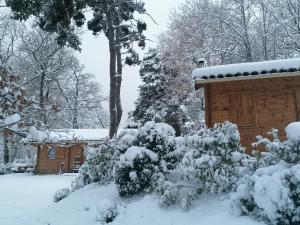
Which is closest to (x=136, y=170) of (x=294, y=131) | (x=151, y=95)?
(x=294, y=131)

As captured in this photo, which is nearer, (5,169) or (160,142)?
(160,142)

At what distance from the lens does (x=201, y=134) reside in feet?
31.4

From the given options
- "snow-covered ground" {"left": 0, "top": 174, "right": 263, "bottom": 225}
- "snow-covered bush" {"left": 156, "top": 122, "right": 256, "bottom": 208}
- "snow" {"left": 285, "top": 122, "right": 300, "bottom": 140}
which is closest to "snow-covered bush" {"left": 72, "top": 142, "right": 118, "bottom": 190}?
"snow-covered ground" {"left": 0, "top": 174, "right": 263, "bottom": 225}

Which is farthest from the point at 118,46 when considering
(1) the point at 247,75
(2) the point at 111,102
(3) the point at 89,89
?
(3) the point at 89,89

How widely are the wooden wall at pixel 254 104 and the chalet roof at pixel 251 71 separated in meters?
0.92

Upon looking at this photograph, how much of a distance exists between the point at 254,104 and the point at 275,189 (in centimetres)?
615

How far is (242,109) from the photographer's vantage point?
1273 centimetres

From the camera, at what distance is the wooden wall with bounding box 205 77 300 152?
1230 cm

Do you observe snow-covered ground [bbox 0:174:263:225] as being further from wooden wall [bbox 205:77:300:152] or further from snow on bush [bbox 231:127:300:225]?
wooden wall [bbox 205:77:300:152]

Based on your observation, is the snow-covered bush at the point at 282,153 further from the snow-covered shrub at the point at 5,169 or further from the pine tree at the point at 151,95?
the snow-covered shrub at the point at 5,169

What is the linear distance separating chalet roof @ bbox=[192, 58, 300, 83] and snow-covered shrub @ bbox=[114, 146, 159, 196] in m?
3.44

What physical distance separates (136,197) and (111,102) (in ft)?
27.4

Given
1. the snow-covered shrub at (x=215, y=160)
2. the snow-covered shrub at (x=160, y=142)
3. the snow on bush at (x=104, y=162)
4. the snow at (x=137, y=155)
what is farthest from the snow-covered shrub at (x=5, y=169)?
the snow-covered shrub at (x=215, y=160)

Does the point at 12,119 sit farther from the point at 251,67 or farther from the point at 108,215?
the point at 251,67
